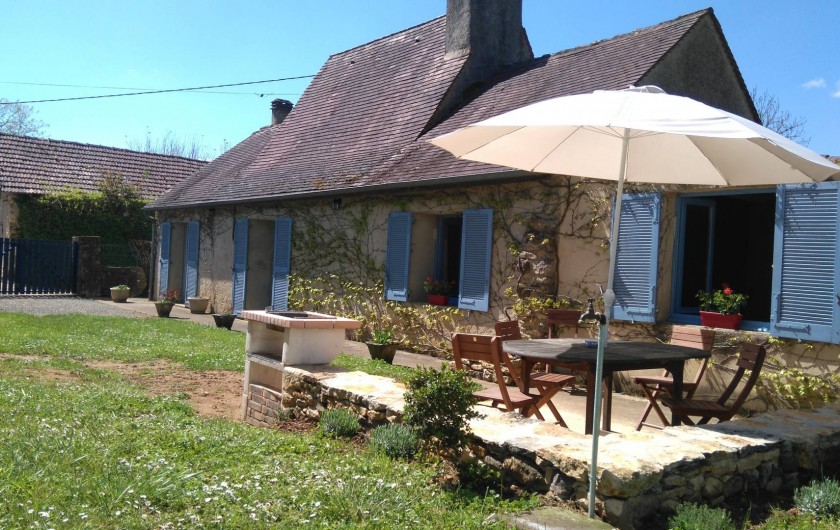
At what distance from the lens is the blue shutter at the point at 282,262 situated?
1362 centimetres

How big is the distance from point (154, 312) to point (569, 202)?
10985 mm

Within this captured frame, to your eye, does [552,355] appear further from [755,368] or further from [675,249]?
[675,249]

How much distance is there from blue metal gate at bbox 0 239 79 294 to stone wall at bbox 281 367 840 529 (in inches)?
662

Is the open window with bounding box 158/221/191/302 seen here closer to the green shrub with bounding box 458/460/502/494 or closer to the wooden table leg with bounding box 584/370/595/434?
the wooden table leg with bounding box 584/370/595/434

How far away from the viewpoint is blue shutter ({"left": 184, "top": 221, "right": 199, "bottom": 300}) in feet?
56.3

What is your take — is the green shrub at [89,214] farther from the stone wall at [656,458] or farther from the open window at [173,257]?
the stone wall at [656,458]

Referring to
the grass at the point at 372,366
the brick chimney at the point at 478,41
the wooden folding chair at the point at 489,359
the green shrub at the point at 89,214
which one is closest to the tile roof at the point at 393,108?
the brick chimney at the point at 478,41

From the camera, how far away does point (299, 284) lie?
1333cm

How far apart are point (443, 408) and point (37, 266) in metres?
18.1

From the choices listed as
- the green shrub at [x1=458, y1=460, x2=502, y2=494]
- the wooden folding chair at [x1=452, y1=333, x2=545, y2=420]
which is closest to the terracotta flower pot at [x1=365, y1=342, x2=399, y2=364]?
the wooden folding chair at [x1=452, y1=333, x2=545, y2=420]

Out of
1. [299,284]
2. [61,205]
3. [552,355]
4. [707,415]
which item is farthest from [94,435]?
[61,205]

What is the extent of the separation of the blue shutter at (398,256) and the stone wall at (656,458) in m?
5.76

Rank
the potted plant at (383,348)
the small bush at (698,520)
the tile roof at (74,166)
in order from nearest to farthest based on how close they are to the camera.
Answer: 1. the small bush at (698,520)
2. the potted plant at (383,348)
3. the tile roof at (74,166)

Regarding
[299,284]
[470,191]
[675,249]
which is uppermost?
[470,191]
